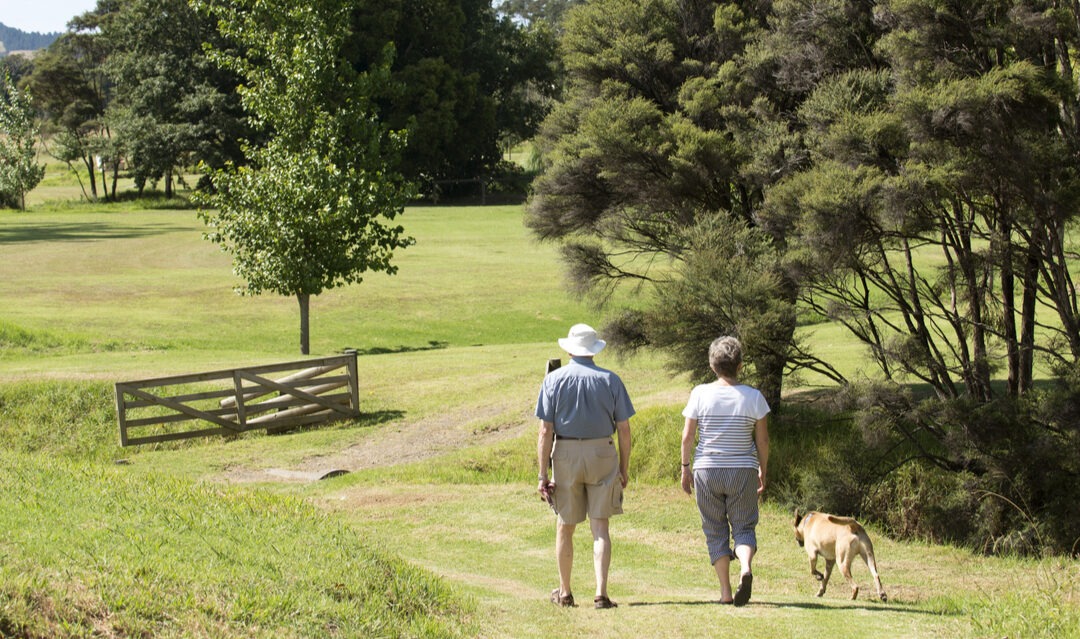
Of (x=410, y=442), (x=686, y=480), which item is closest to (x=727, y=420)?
(x=686, y=480)

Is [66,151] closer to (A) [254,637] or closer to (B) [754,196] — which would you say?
(B) [754,196]

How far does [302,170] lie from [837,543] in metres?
22.3

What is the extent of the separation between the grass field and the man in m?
0.48

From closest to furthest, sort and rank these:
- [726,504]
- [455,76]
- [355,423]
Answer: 1. [726,504]
2. [355,423]
3. [455,76]

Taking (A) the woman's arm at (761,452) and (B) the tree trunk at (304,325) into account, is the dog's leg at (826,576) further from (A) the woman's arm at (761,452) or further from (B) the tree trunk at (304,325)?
(B) the tree trunk at (304,325)

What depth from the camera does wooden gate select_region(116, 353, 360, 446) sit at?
20.5 meters

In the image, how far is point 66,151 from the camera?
252ft

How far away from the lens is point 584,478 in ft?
27.4

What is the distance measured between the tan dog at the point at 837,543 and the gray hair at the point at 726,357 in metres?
2.08

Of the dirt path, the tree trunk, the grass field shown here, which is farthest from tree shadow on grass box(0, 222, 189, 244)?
the dirt path

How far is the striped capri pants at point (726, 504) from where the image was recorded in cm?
847

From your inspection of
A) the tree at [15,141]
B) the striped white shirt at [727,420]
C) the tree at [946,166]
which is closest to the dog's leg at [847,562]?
the striped white shirt at [727,420]

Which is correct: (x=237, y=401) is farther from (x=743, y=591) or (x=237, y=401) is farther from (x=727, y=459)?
(x=743, y=591)

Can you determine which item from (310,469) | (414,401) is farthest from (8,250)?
(310,469)
